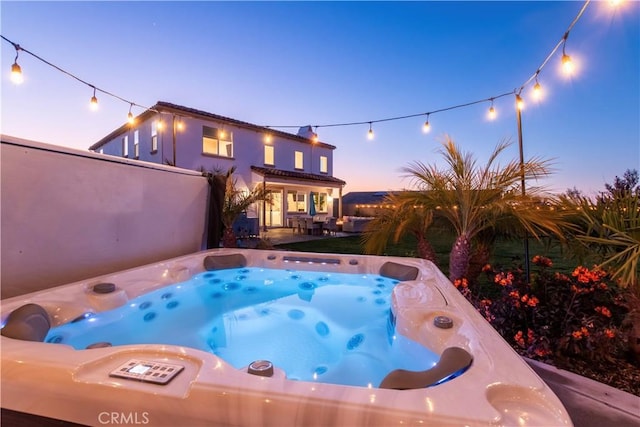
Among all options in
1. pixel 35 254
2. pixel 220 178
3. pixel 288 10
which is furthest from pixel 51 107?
pixel 35 254

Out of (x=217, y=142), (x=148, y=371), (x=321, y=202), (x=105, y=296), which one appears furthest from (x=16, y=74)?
(x=321, y=202)

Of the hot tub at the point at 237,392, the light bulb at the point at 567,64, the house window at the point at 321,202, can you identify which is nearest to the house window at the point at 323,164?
the house window at the point at 321,202

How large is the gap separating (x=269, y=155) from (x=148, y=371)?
13355 millimetres

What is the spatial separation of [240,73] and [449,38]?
5.93 meters

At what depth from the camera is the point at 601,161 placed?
1063cm

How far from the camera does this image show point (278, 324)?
331cm

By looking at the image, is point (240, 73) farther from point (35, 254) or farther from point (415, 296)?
point (415, 296)

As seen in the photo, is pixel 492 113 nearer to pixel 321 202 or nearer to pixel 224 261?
pixel 224 261

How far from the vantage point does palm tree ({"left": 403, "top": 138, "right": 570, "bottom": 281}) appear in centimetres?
341

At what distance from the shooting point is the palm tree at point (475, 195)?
3.41 metres

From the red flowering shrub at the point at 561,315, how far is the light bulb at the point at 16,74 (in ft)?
24.1

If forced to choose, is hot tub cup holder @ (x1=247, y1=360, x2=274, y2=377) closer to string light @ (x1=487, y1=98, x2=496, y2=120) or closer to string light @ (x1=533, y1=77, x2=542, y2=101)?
string light @ (x1=533, y1=77, x2=542, y2=101)

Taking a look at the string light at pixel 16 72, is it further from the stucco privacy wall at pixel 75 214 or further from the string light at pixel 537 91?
the string light at pixel 537 91

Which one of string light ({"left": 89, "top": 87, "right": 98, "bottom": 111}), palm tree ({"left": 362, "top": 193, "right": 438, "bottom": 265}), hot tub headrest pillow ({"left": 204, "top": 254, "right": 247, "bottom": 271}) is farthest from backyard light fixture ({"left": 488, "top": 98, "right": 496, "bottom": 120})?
string light ({"left": 89, "top": 87, "right": 98, "bottom": 111})
